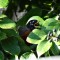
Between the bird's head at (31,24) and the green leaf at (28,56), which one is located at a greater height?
the bird's head at (31,24)

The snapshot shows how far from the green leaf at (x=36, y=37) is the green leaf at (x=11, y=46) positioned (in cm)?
4

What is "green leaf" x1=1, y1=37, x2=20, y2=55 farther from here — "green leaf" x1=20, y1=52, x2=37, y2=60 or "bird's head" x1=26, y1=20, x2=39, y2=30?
"bird's head" x1=26, y1=20, x2=39, y2=30

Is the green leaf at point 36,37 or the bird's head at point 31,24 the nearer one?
the green leaf at point 36,37

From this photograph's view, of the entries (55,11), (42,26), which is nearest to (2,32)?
(42,26)

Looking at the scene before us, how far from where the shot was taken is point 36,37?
63cm

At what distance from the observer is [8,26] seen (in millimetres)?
584

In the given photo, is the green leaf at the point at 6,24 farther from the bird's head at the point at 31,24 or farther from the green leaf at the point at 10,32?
the bird's head at the point at 31,24

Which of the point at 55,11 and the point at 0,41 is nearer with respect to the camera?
the point at 0,41

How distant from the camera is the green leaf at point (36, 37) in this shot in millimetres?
619

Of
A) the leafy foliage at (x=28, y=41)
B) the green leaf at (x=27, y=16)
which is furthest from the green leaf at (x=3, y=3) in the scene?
the green leaf at (x=27, y=16)

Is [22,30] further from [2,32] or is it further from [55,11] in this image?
[55,11]

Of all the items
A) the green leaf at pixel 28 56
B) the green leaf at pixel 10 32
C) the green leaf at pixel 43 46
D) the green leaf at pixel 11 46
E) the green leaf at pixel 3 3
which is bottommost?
the green leaf at pixel 28 56

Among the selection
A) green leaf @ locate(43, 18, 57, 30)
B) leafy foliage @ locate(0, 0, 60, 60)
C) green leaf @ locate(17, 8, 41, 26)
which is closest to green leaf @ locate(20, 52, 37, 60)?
leafy foliage @ locate(0, 0, 60, 60)

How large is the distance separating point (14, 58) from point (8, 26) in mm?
86
